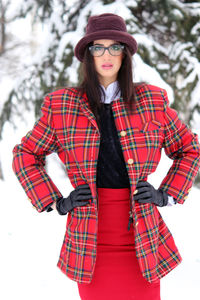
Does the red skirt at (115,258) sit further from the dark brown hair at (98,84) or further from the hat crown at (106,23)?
the hat crown at (106,23)

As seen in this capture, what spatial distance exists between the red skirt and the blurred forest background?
1984mm

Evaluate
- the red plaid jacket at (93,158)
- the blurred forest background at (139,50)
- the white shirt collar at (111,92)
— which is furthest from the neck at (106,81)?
the blurred forest background at (139,50)

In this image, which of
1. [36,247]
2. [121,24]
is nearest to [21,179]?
[121,24]

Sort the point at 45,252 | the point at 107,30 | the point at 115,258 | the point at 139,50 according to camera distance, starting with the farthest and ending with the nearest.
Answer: the point at 45,252 → the point at 139,50 → the point at 115,258 → the point at 107,30

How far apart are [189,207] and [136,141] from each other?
3.62 metres

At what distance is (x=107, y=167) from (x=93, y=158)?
0.10 meters

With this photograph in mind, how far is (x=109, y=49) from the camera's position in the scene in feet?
5.88

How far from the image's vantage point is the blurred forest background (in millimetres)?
3754

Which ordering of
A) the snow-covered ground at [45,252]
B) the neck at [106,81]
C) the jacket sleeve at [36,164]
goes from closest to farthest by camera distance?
1. the jacket sleeve at [36,164]
2. the neck at [106,81]
3. the snow-covered ground at [45,252]

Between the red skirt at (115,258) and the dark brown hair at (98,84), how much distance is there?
44 centimetres

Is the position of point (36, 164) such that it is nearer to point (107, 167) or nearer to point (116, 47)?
point (107, 167)

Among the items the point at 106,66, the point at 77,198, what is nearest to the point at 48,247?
the point at 77,198

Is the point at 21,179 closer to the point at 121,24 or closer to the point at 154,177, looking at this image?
the point at 121,24

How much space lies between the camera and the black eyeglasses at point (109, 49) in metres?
1.79
